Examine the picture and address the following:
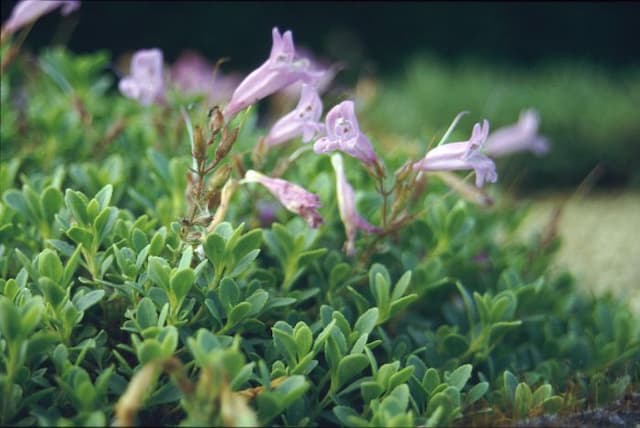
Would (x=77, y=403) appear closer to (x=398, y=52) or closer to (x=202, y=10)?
(x=202, y=10)

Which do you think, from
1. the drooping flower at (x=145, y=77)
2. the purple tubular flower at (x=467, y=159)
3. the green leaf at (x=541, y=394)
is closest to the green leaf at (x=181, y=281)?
the purple tubular flower at (x=467, y=159)

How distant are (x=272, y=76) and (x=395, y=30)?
7451mm

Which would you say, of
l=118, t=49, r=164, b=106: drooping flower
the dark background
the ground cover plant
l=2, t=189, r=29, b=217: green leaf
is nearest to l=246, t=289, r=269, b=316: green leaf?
the ground cover plant

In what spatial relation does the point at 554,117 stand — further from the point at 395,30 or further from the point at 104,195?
the point at 104,195

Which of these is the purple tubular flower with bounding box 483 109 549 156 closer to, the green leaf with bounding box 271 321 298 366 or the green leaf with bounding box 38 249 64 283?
the green leaf with bounding box 271 321 298 366

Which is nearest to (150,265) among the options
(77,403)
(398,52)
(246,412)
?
(77,403)

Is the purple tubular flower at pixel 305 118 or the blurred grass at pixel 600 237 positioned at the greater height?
the purple tubular flower at pixel 305 118

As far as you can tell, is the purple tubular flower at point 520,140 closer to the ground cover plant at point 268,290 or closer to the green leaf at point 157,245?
the ground cover plant at point 268,290

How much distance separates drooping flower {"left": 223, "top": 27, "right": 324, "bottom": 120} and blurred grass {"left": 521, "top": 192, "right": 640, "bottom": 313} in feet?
6.00

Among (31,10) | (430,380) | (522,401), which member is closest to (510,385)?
(522,401)

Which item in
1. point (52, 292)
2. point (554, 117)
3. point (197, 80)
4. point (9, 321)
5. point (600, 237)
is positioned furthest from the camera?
point (554, 117)

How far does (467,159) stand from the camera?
65.4 inches

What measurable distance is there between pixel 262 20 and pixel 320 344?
7075 mm

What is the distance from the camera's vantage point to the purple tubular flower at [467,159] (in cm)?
164
